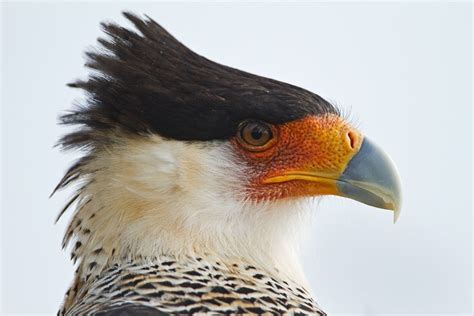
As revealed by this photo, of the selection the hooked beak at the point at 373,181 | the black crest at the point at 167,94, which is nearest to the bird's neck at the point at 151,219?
the black crest at the point at 167,94

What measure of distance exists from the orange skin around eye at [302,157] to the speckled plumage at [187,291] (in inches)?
17.2

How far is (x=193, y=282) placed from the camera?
604 centimetres

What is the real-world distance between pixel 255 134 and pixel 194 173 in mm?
334

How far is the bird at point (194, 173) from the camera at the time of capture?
6176 millimetres

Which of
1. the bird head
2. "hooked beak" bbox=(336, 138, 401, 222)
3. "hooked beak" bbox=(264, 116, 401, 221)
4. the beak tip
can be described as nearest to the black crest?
the bird head

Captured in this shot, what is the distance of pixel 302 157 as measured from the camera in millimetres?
6383

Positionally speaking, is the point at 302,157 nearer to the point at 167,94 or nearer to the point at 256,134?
the point at 256,134

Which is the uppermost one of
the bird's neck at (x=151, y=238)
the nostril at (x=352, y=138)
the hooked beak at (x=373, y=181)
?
the nostril at (x=352, y=138)

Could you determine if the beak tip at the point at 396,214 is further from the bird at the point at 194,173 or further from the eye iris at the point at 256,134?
the eye iris at the point at 256,134

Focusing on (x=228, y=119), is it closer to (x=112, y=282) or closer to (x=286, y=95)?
(x=286, y=95)

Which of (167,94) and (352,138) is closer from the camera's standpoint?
(167,94)

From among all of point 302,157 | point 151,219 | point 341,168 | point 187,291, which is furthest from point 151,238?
point 341,168

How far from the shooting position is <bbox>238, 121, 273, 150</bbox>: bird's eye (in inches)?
249

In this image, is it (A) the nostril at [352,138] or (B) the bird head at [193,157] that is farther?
(A) the nostril at [352,138]
